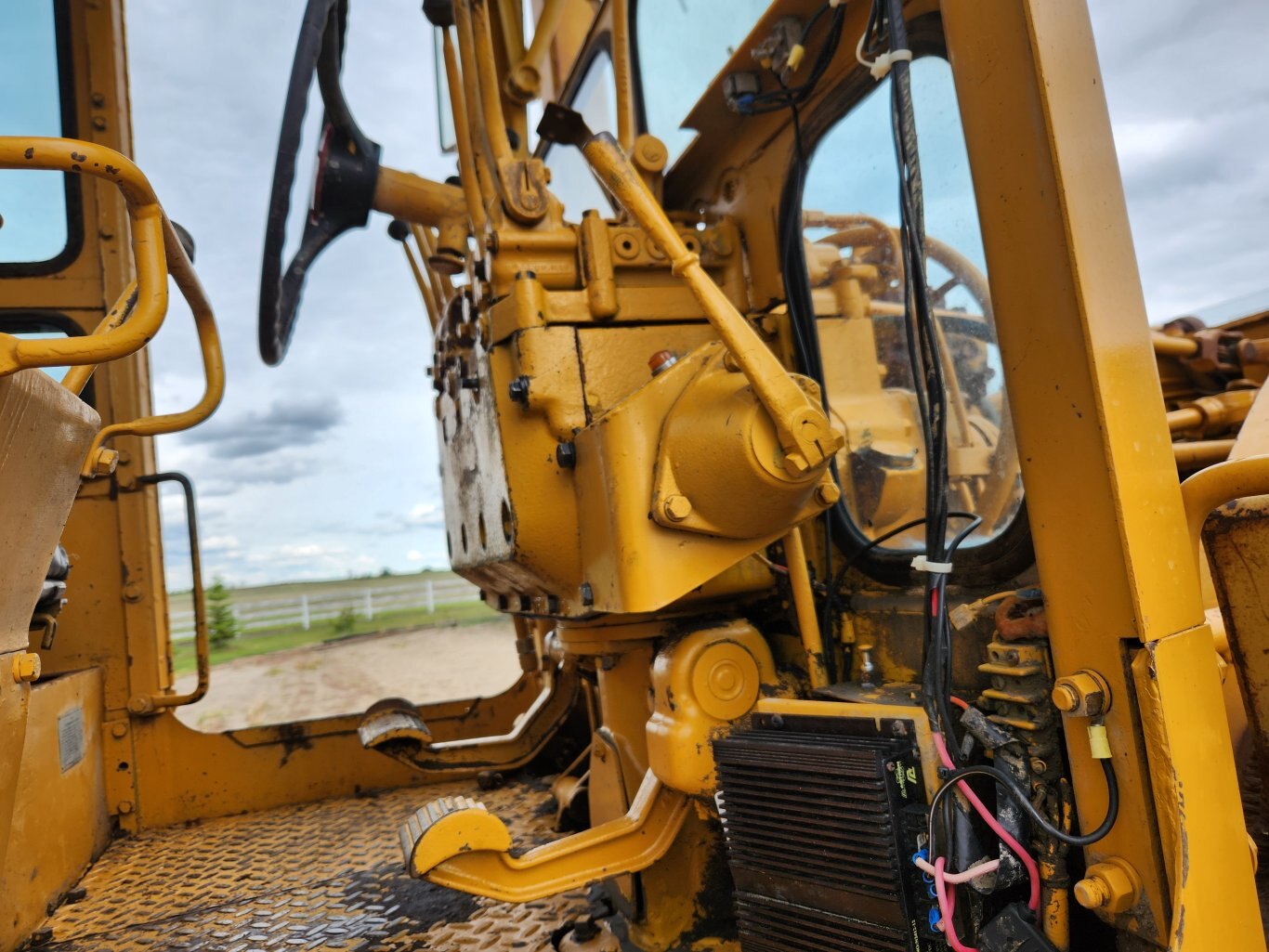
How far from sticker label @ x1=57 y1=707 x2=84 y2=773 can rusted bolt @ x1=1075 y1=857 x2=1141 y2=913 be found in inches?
99.0

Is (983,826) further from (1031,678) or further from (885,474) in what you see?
(885,474)

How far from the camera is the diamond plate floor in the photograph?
1909mm

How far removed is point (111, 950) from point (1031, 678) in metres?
2.13

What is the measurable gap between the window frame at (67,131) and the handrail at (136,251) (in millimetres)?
2046

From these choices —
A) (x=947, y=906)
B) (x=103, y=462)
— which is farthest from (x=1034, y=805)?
(x=103, y=462)

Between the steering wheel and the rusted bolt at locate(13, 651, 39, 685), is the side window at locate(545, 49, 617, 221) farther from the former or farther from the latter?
the rusted bolt at locate(13, 651, 39, 685)

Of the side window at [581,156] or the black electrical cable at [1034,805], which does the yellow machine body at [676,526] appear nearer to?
the black electrical cable at [1034,805]

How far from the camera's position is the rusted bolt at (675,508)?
1.42 m

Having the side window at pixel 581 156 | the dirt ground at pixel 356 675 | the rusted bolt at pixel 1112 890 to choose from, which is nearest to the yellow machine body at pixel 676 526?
the rusted bolt at pixel 1112 890

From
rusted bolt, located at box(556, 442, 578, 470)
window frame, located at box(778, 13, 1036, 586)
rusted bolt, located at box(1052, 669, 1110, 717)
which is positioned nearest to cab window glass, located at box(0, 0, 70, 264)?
rusted bolt, located at box(556, 442, 578, 470)

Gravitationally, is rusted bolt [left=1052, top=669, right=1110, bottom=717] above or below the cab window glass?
below

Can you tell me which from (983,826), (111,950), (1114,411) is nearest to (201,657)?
(111,950)

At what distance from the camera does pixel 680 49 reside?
269 centimetres

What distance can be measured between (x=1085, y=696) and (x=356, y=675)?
23.5ft
